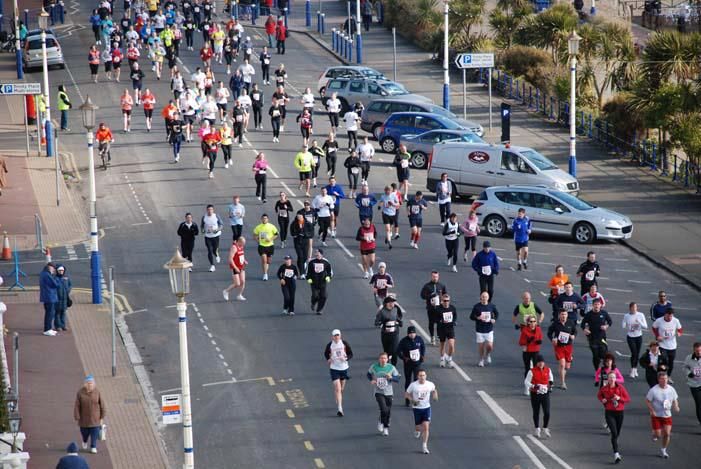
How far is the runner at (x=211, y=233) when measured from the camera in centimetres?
3353

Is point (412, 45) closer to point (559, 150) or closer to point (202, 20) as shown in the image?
point (202, 20)

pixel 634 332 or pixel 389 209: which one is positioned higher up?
pixel 389 209

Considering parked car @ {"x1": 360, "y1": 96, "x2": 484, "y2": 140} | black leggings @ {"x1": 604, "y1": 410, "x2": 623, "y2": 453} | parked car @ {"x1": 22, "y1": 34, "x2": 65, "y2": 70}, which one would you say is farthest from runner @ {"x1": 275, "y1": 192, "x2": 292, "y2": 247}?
parked car @ {"x1": 22, "y1": 34, "x2": 65, "y2": 70}

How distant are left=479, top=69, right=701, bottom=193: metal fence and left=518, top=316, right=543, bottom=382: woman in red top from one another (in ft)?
59.2

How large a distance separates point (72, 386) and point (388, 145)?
21976 mm

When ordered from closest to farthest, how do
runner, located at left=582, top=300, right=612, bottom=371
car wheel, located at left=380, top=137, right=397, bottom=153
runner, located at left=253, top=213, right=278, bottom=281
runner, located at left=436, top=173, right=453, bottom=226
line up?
1. runner, located at left=582, top=300, right=612, bottom=371
2. runner, located at left=253, top=213, right=278, bottom=281
3. runner, located at left=436, top=173, right=453, bottom=226
4. car wheel, located at left=380, top=137, right=397, bottom=153

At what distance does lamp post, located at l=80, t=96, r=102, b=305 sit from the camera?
30.1 m

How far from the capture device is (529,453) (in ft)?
75.0

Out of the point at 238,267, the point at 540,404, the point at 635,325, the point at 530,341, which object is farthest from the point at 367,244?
the point at 540,404

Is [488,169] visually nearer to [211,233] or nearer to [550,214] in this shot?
[550,214]

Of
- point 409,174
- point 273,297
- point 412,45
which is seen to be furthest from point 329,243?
point 412,45

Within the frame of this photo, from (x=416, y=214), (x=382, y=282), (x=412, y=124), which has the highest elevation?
(x=412, y=124)

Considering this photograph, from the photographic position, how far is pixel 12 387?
25.5 metres

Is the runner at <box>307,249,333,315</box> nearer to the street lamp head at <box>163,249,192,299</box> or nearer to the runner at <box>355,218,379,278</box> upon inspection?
the runner at <box>355,218,379,278</box>
